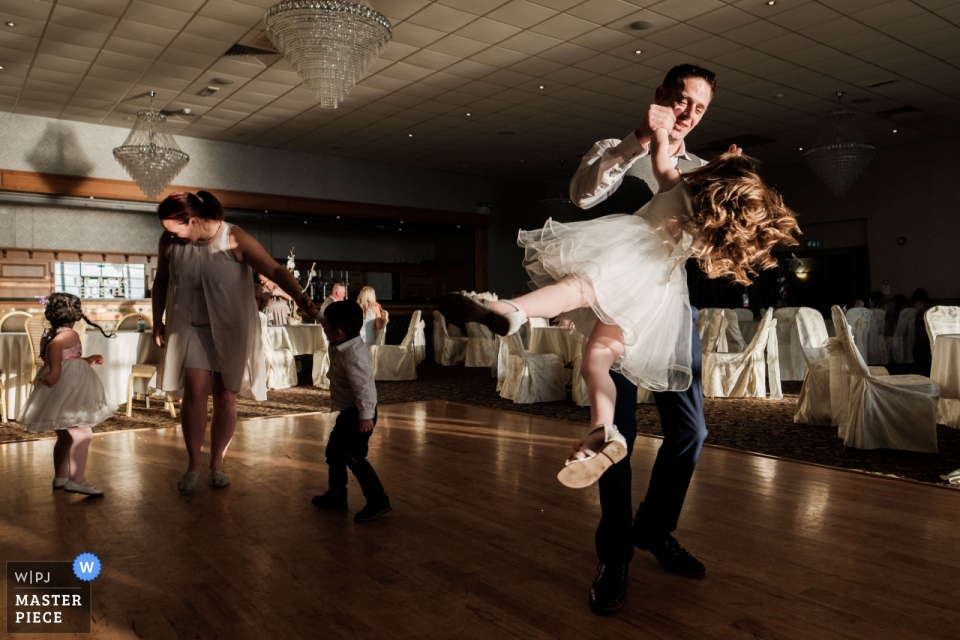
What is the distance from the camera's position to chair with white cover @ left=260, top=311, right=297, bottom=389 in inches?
297

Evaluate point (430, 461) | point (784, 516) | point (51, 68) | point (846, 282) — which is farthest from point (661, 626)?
point (846, 282)

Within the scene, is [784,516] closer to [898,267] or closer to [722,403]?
[722,403]

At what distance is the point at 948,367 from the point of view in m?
4.76

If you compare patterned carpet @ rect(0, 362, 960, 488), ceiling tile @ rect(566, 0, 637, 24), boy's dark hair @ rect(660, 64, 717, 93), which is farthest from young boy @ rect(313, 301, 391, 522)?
ceiling tile @ rect(566, 0, 637, 24)

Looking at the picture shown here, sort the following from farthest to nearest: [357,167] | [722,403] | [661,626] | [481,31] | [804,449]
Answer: [357,167], [481,31], [722,403], [804,449], [661,626]

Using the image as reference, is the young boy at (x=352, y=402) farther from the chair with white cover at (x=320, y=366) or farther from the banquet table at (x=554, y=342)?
the chair with white cover at (x=320, y=366)

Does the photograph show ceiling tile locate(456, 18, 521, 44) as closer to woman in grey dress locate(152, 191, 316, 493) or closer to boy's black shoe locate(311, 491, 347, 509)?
woman in grey dress locate(152, 191, 316, 493)

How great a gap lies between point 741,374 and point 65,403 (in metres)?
Result: 5.67

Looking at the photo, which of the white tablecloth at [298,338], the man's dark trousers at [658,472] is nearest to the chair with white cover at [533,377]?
the white tablecloth at [298,338]

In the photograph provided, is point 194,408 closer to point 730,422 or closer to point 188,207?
point 188,207

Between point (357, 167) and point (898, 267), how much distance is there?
31.2 ft

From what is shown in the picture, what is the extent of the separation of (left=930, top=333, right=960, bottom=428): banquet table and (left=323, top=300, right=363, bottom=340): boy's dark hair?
13.2ft

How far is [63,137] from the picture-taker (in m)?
9.75

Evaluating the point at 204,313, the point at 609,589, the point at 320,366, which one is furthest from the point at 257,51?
the point at 609,589
